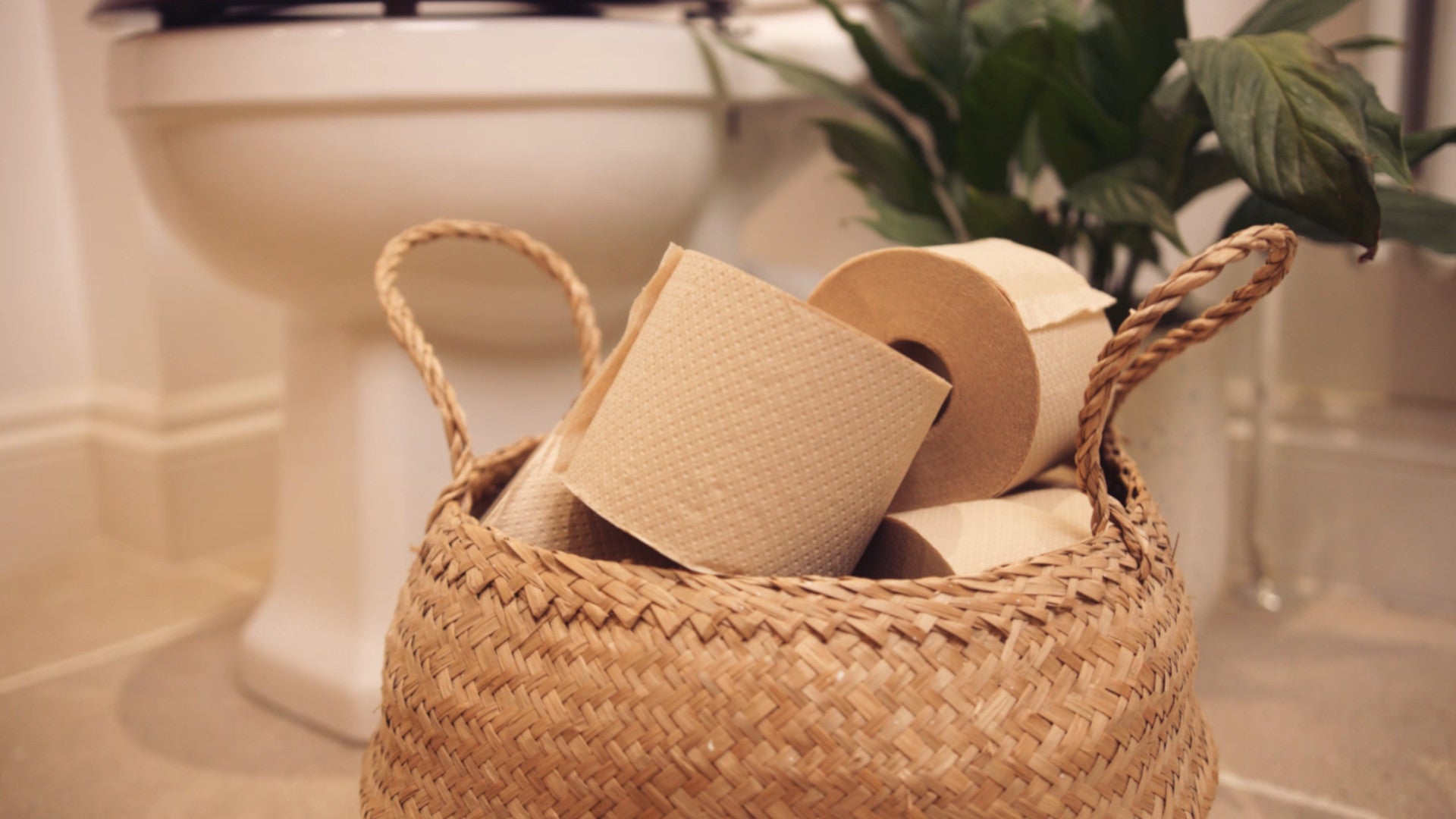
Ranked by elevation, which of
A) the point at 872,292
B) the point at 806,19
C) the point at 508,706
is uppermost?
the point at 806,19

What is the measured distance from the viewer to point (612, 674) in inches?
15.6

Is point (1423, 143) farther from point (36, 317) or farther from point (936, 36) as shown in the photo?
point (36, 317)

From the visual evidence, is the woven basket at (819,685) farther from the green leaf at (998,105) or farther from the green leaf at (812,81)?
the green leaf at (812,81)

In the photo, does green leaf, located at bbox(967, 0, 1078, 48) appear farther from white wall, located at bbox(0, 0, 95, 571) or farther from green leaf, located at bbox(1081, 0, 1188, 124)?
white wall, located at bbox(0, 0, 95, 571)

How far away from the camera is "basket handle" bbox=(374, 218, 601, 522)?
0.52m

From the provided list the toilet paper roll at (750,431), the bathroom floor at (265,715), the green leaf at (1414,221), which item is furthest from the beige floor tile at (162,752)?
the green leaf at (1414,221)

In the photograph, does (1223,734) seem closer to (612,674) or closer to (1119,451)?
(1119,451)

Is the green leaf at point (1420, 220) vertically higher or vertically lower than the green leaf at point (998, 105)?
lower

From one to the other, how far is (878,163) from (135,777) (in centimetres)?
70

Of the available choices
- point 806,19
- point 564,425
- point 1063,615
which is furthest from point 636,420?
point 806,19

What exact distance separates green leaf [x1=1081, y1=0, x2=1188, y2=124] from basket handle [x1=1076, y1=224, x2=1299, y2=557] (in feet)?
0.94

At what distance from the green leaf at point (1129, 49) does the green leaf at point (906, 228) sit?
139 millimetres

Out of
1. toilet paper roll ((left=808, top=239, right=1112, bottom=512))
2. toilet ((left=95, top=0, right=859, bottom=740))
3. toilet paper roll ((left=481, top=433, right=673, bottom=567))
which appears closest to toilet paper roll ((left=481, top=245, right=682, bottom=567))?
toilet paper roll ((left=481, top=433, right=673, bottom=567))

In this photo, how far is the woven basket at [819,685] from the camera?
38 centimetres
